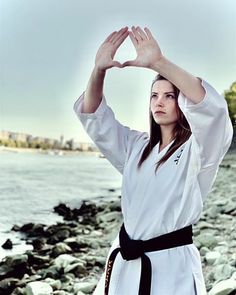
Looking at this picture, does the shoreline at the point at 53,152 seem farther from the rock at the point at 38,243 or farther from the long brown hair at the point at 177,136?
the long brown hair at the point at 177,136

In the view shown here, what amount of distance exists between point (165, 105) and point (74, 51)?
0.50m

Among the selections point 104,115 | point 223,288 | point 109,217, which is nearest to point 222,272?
point 223,288

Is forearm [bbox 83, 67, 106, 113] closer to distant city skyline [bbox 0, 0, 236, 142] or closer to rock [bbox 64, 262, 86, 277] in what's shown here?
distant city skyline [bbox 0, 0, 236, 142]

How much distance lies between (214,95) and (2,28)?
0.78 m

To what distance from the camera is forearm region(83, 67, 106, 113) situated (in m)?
1.21

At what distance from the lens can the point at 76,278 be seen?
1665 millimetres

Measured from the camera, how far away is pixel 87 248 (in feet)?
5.51

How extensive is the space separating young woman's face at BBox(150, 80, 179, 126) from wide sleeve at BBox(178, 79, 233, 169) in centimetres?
11

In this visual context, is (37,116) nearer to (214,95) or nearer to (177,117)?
(177,117)

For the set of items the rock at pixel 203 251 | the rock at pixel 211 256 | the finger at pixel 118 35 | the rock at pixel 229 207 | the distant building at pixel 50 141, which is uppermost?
the finger at pixel 118 35

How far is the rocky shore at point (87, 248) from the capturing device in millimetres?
1636

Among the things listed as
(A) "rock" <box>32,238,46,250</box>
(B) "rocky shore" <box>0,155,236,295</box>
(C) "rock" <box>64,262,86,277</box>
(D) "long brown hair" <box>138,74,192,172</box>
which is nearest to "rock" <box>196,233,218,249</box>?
(B) "rocky shore" <box>0,155,236,295</box>

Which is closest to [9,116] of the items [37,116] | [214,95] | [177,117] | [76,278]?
[37,116]

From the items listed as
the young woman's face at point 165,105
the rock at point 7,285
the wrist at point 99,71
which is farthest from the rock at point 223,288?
the wrist at point 99,71
